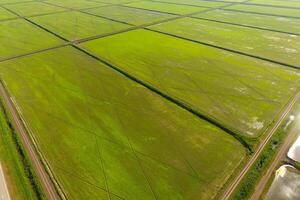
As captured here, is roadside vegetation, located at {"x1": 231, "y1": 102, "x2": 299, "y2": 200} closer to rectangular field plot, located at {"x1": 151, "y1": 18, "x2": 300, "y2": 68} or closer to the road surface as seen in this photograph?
the road surface

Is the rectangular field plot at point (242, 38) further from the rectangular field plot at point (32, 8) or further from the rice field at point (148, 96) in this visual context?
the rectangular field plot at point (32, 8)

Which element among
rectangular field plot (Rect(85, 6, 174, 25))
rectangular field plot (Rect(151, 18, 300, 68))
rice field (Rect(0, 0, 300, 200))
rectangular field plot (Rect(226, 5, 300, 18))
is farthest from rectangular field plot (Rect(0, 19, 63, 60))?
rectangular field plot (Rect(226, 5, 300, 18))

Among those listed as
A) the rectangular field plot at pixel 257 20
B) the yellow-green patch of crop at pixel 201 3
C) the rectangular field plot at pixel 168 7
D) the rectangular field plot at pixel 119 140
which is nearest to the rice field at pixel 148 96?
the rectangular field plot at pixel 119 140

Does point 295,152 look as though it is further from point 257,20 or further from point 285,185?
point 257,20

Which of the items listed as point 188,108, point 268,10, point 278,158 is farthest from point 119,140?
point 268,10

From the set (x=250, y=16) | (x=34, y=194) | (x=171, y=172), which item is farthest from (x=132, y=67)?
(x=250, y=16)

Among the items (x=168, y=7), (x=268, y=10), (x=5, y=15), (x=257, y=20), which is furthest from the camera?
(x=168, y=7)
